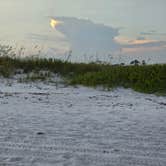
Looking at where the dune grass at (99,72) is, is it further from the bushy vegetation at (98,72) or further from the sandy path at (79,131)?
the sandy path at (79,131)

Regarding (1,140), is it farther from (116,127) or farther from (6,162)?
(116,127)

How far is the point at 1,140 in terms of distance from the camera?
573 cm

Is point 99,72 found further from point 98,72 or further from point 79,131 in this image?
point 79,131

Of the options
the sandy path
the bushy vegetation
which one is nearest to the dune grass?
the bushy vegetation

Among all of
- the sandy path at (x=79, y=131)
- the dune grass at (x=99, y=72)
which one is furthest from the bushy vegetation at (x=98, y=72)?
the sandy path at (x=79, y=131)

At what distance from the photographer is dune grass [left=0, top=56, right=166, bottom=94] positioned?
43.0ft

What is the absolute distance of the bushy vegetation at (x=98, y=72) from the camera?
13.1 metres

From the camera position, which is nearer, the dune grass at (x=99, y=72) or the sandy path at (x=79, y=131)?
the sandy path at (x=79, y=131)

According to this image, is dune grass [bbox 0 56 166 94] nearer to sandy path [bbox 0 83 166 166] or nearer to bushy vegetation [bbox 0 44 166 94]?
bushy vegetation [bbox 0 44 166 94]

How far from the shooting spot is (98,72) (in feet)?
46.2

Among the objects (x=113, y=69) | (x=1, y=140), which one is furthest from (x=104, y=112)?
(x=113, y=69)

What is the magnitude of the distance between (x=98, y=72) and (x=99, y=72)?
0.11 ft

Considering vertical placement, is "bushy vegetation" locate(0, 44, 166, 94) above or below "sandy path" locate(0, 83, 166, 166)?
above

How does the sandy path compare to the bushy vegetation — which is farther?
the bushy vegetation
